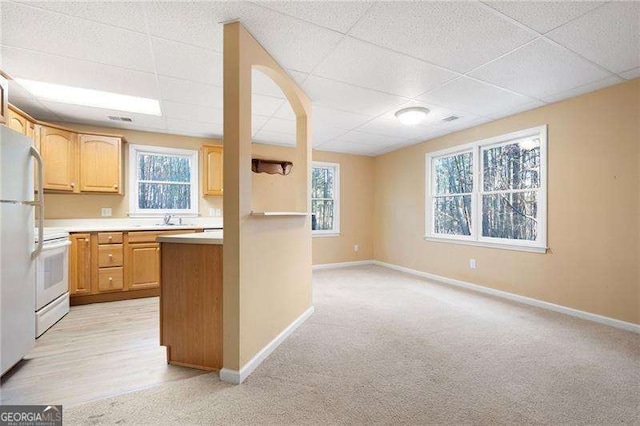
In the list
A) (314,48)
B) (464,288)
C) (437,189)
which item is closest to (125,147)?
(314,48)

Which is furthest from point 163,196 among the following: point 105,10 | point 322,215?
point 105,10

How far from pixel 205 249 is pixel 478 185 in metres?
3.85

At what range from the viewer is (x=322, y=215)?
5.85m

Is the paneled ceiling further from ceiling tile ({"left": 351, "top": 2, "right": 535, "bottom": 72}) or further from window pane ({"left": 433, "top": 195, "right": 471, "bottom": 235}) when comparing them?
window pane ({"left": 433, "top": 195, "right": 471, "bottom": 235})

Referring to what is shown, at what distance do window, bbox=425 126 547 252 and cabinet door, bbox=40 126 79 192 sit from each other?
209 inches

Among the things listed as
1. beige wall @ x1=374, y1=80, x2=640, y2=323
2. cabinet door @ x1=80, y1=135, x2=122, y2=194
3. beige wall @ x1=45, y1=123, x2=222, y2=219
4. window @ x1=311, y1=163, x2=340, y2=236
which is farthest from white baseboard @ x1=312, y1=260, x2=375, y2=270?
cabinet door @ x1=80, y1=135, x2=122, y2=194

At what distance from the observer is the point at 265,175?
5.24m

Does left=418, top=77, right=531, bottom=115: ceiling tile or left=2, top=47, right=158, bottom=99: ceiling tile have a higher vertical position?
left=2, top=47, right=158, bottom=99: ceiling tile

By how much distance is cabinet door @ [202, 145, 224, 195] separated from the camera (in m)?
4.62

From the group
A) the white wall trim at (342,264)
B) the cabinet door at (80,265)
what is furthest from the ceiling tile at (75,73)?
the white wall trim at (342,264)

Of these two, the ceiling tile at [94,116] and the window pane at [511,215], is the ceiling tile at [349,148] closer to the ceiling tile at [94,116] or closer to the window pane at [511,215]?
the window pane at [511,215]

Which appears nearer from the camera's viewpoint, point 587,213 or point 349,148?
point 587,213

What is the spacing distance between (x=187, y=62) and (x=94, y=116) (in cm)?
226

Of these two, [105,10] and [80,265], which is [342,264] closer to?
[80,265]
